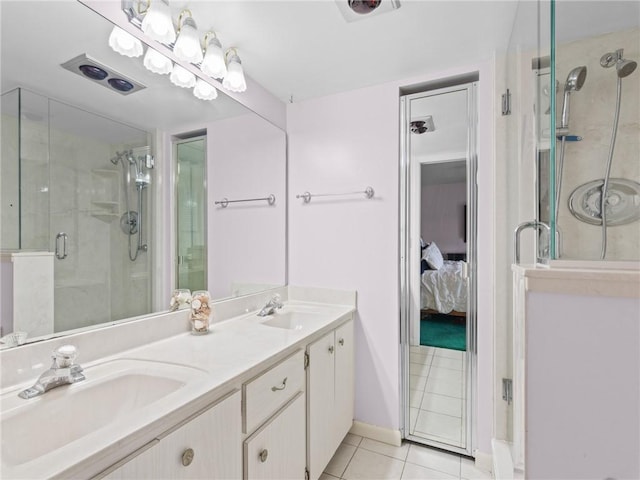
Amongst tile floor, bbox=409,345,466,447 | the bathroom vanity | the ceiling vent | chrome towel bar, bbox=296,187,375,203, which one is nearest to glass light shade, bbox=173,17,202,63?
the ceiling vent

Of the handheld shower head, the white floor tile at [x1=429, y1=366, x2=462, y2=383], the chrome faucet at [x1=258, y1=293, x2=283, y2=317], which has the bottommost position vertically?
the white floor tile at [x1=429, y1=366, x2=462, y2=383]

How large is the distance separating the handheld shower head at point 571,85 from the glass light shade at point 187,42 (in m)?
1.48

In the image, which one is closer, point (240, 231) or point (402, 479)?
point (402, 479)

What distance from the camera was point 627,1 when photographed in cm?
111

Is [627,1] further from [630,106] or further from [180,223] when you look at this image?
[180,223]

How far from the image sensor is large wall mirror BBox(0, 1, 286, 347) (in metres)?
→ 0.91

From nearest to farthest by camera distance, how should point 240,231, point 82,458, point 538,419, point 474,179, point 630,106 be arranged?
point 82,458, point 538,419, point 630,106, point 474,179, point 240,231

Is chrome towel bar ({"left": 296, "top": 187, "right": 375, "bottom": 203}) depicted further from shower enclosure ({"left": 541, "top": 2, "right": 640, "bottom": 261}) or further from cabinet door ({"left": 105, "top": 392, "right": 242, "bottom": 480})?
cabinet door ({"left": 105, "top": 392, "right": 242, "bottom": 480})

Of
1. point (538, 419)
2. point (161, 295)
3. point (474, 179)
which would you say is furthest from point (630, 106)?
point (161, 295)

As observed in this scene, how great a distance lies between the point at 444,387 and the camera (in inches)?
71.6

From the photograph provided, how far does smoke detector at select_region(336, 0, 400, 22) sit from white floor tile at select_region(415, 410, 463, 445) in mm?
2173

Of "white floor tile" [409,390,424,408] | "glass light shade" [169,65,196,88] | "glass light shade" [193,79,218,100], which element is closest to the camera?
"glass light shade" [169,65,196,88]

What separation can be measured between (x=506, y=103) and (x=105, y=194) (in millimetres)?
1949

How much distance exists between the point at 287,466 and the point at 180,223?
118 centimetres
